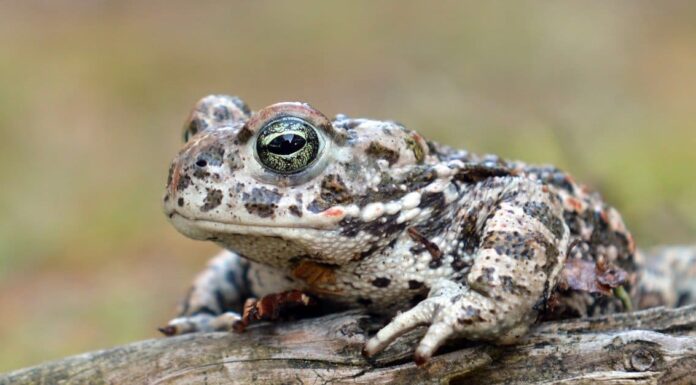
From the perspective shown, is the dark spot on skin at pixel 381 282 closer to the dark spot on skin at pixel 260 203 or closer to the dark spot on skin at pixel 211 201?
the dark spot on skin at pixel 260 203

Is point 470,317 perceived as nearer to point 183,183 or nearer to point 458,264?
point 458,264

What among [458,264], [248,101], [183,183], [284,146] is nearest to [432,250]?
[458,264]

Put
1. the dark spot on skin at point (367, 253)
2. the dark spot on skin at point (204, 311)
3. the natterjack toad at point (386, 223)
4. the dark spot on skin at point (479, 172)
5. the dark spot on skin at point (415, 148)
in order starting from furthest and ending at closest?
the dark spot on skin at point (204, 311), the dark spot on skin at point (479, 172), the dark spot on skin at point (415, 148), the dark spot on skin at point (367, 253), the natterjack toad at point (386, 223)

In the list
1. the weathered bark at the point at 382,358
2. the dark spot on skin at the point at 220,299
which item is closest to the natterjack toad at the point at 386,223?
the weathered bark at the point at 382,358

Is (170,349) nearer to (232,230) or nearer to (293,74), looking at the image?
(232,230)

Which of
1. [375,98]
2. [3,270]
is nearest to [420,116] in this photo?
[375,98]

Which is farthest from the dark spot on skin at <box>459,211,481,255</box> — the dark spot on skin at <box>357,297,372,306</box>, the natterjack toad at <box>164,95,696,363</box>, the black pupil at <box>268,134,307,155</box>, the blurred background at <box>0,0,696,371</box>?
the blurred background at <box>0,0,696,371</box>

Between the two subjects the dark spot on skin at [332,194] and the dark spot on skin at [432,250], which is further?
the dark spot on skin at [432,250]
